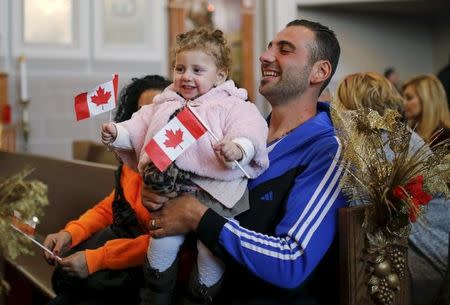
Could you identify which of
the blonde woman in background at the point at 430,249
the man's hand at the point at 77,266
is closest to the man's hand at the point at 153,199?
the man's hand at the point at 77,266

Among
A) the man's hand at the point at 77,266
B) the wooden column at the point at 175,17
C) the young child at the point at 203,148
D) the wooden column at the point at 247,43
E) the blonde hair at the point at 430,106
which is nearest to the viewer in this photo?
the young child at the point at 203,148

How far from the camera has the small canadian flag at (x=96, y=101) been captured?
6.52ft

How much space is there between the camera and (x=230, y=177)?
186 cm

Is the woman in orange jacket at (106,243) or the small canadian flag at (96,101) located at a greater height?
the small canadian flag at (96,101)

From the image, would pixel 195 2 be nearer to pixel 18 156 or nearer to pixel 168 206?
pixel 18 156

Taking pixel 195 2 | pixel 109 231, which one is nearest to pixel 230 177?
pixel 109 231

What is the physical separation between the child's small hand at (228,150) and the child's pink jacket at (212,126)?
95mm

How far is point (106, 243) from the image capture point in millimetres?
2188

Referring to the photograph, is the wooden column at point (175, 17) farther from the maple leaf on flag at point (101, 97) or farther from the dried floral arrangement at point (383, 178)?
the dried floral arrangement at point (383, 178)

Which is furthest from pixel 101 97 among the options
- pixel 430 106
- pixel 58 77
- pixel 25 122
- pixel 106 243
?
pixel 58 77

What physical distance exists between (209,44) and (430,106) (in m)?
2.03

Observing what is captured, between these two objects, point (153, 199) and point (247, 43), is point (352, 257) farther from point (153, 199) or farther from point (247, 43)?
point (247, 43)

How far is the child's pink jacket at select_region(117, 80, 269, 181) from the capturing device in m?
1.85

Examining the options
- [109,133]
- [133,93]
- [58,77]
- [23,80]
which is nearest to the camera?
[109,133]
